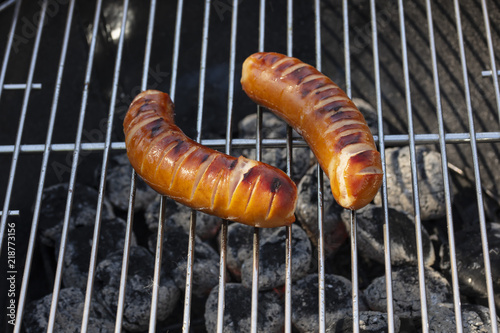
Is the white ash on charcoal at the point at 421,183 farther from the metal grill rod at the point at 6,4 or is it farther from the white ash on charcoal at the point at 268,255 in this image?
the metal grill rod at the point at 6,4

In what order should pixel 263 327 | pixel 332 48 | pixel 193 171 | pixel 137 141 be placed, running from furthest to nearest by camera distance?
pixel 332 48
pixel 263 327
pixel 137 141
pixel 193 171

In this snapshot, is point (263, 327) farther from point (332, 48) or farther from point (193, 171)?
point (332, 48)

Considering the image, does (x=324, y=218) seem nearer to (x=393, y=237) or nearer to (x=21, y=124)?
(x=393, y=237)

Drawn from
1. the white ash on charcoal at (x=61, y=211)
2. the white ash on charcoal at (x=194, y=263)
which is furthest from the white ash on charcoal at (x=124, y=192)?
the white ash on charcoal at (x=194, y=263)

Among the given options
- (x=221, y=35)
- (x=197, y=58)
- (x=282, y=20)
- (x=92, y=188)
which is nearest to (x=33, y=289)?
(x=92, y=188)

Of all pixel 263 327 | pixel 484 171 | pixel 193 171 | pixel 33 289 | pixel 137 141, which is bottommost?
pixel 263 327

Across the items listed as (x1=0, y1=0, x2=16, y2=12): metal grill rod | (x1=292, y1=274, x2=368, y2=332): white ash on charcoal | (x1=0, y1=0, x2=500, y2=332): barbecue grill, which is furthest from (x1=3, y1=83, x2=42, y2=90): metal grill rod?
(x1=292, y1=274, x2=368, y2=332): white ash on charcoal

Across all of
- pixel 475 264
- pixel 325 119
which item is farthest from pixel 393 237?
pixel 325 119
